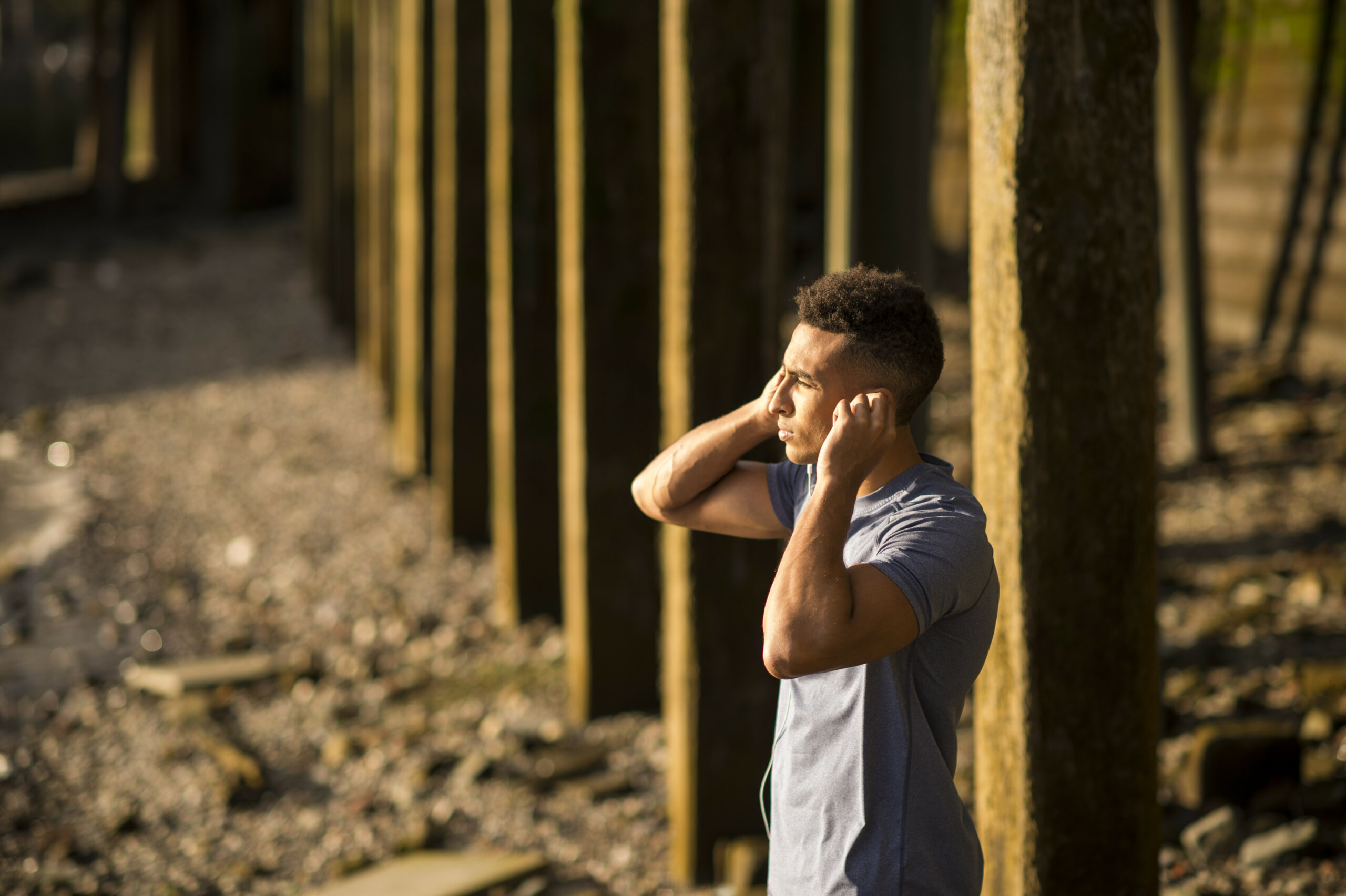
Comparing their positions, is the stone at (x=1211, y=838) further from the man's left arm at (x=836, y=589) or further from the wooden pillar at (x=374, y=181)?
the wooden pillar at (x=374, y=181)

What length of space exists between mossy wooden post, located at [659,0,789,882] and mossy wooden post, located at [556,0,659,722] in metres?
0.75

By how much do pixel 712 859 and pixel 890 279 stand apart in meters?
2.08

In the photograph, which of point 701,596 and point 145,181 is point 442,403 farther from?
point 145,181

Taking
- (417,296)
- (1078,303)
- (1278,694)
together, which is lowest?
(1278,694)

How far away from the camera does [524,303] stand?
4.78m

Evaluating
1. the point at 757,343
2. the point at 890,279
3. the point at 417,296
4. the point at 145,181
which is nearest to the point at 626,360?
the point at 757,343

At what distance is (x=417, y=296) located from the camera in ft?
21.7

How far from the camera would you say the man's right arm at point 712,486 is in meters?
1.88

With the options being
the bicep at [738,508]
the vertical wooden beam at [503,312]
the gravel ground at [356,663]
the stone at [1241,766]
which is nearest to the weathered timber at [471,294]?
the gravel ground at [356,663]

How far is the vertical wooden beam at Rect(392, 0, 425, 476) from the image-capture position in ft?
21.5

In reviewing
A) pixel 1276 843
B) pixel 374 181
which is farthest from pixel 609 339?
pixel 374 181

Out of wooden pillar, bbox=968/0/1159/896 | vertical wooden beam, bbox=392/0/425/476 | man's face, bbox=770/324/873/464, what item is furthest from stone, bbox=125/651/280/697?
man's face, bbox=770/324/873/464

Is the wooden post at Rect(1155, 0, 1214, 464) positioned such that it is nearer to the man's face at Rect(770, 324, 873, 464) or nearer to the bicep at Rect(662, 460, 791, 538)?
the bicep at Rect(662, 460, 791, 538)

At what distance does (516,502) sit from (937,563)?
11.3ft
